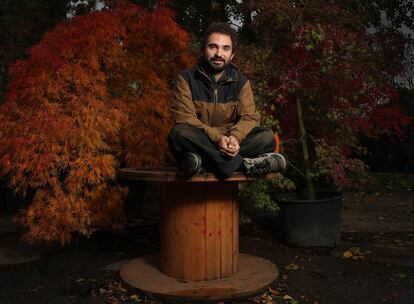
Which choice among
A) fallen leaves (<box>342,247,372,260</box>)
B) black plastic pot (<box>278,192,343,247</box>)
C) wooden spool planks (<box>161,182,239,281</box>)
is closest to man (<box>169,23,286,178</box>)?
wooden spool planks (<box>161,182,239,281</box>)

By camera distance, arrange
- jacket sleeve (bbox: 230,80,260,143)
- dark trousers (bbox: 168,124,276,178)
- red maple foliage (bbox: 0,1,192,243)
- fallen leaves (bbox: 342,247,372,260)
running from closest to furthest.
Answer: dark trousers (bbox: 168,124,276,178), jacket sleeve (bbox: 230,80,260,143), red maple foliage (bbox: 0,1,192,243), fallen leaves (bbox: 342,247,372,260)

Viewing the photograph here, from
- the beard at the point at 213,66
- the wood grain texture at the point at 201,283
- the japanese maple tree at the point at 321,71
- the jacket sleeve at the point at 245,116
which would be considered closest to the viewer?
the wood grain texture at the point at 201,283

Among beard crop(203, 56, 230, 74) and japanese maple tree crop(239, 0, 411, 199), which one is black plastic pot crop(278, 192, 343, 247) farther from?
beard crop(203, 56, 230, 74)

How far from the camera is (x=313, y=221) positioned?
214 inches

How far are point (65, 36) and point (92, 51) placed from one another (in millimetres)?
309

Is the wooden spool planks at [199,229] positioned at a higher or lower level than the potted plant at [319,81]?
lower

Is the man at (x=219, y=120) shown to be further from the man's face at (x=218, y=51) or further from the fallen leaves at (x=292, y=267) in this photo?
the fallen leaves at (x=292, y=267)

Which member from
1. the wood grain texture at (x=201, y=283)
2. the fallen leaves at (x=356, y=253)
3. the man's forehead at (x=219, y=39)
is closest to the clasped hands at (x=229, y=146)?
the man's forehead at (x=219, y=39)

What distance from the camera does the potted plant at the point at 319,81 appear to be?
17.7 feet

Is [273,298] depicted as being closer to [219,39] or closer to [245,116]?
[245,116]

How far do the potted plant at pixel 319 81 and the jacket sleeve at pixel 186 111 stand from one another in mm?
1652

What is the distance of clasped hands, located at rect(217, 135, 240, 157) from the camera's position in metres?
3.61

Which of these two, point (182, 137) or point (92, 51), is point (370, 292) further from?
point (92, 51)

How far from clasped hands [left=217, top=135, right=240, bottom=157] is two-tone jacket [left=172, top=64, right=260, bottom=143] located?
26 cm
